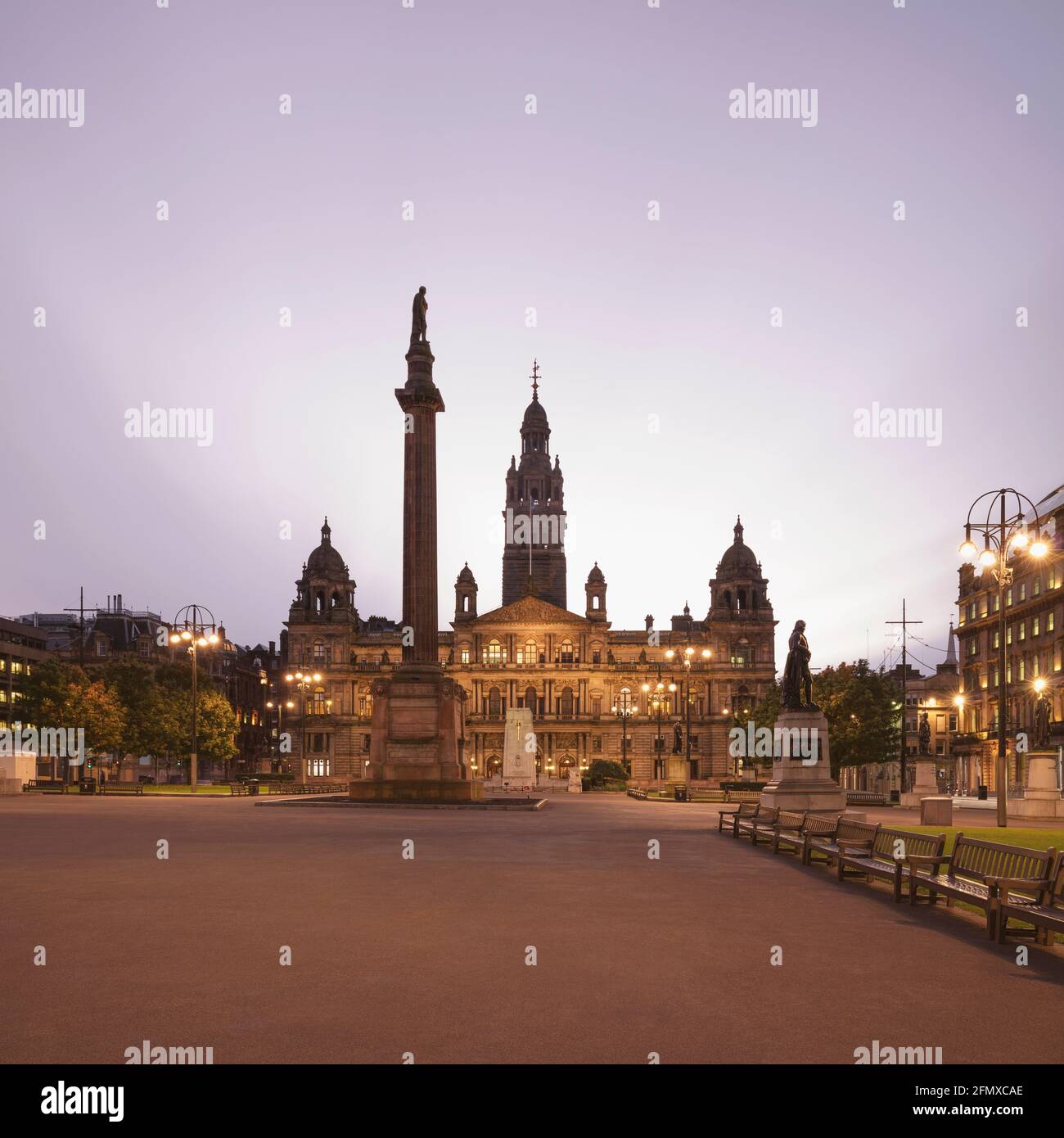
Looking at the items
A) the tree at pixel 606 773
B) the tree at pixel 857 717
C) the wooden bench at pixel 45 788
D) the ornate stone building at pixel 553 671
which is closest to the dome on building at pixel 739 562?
the ornate stone building at pixel 553 671

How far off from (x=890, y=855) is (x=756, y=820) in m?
9.16

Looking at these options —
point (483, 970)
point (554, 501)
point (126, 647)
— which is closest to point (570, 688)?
point (554, 501)

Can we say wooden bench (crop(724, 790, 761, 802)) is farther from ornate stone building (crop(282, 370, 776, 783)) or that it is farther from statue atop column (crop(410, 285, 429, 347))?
ornate stone building (crop(282, 370, 776, 783))

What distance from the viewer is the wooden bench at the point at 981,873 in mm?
11430

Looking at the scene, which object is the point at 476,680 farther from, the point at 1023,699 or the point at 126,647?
the point at 1023,699

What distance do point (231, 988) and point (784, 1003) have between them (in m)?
4.59

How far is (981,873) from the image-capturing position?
13188 mm

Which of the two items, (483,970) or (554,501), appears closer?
(483,970)

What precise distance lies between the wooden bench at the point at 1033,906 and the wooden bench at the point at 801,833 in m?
8.14

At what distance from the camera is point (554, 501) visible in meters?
154

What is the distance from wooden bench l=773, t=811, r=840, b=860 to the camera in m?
20.0

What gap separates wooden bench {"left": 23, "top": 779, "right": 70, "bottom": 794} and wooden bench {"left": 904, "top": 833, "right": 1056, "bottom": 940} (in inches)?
2083

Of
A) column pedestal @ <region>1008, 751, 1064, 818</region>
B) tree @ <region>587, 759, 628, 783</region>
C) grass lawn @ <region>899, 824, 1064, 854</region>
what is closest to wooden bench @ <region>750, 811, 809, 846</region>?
grass lawn @ <region>899, 824, 1064, 854</region>

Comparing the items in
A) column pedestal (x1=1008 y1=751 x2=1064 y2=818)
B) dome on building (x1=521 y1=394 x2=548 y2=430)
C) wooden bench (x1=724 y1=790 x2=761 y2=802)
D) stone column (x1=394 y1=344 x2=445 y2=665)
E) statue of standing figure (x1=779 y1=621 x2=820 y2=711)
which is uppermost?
dome on building (x1=521 y1=394 x2=548 y2=430)
